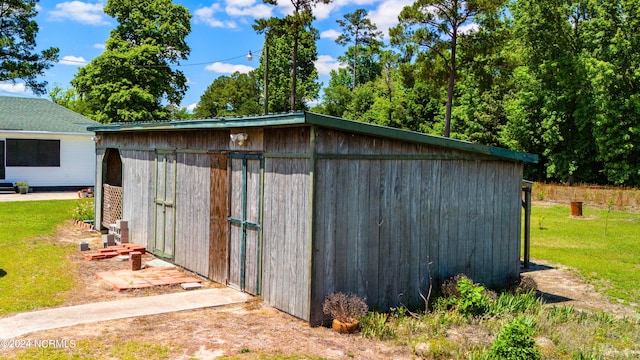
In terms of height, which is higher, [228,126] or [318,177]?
[228,126]

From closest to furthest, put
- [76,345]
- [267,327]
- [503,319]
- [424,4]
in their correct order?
[76,345], [267,327], [503,319], [424,4]

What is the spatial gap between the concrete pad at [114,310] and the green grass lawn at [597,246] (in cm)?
714

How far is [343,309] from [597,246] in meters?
10.7

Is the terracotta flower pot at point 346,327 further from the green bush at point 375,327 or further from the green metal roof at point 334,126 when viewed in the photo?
the green metal roof at point 334,126

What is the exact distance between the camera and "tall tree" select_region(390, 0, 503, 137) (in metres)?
23.0

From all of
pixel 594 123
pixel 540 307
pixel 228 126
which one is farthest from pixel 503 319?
pixel 594 123

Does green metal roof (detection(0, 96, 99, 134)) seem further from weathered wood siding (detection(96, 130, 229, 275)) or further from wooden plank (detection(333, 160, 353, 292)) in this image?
wooden plank (detection(333, 160, 353, 292))

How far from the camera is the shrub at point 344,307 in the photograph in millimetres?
6812

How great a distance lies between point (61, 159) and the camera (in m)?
24.5

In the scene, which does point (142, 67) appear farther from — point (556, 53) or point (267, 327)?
point (267, 327)

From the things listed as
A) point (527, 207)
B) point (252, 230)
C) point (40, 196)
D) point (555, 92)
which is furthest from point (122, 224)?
point (555, 92)

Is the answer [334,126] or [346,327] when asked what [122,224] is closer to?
[334,126]

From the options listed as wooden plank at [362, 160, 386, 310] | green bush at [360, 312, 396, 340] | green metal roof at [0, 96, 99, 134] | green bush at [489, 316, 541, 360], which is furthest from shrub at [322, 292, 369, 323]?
green metal roof at [0, 96, 99, 134]

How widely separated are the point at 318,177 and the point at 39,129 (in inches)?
821
